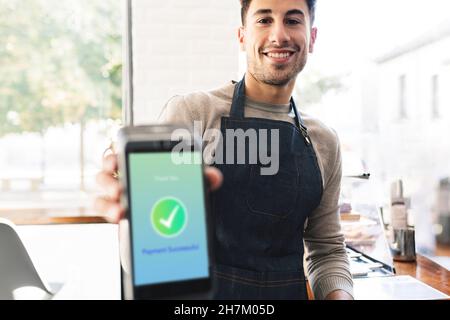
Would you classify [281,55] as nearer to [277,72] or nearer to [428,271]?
[277,72]

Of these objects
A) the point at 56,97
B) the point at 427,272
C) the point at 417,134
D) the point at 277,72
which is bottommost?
the point at 427,272

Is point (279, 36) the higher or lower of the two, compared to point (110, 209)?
higher

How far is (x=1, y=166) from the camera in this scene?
2.69m

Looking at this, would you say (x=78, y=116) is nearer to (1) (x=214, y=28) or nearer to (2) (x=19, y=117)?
(2) (x=19, y=117)

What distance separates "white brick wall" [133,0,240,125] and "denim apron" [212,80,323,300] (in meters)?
1.17

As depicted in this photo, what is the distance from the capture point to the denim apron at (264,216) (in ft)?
4.10

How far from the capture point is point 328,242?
134 centimetres

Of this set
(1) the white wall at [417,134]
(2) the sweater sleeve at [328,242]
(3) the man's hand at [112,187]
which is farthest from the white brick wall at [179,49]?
(3) the man's hand at [112,187]

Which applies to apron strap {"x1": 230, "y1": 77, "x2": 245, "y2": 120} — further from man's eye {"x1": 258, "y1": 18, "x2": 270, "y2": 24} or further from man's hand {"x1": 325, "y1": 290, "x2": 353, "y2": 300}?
man's hand {"x1": 325, "y1": 290, "x2": 353, "y2": 300}

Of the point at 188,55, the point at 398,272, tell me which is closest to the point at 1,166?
the point at 188,55

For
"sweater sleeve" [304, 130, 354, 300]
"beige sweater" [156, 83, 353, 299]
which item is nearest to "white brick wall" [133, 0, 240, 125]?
"beige sweater" [156, 83, 353, 299]

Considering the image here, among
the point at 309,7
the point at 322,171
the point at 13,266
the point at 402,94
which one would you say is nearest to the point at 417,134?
the point at 402,94

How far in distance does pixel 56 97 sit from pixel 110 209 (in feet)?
7.50

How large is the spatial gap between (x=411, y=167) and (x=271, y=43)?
1.38 meters
